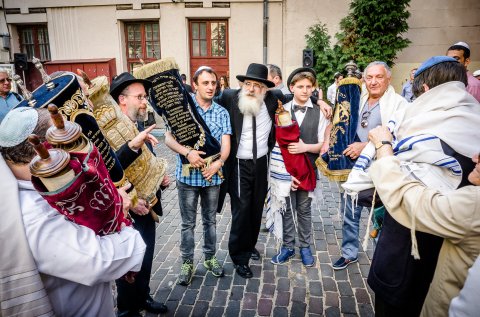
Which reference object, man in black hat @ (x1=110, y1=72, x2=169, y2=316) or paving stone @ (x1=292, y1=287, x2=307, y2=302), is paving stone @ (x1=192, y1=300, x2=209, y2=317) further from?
paving stone @ (x1=292, y1=287, x2=307, y2=302)

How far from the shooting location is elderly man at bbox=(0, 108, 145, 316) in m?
1.23

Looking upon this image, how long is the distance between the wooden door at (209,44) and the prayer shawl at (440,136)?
12136 mm

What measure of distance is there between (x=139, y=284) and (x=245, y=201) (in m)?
1.36

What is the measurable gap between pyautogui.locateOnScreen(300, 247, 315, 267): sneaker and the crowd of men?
2.36 ft

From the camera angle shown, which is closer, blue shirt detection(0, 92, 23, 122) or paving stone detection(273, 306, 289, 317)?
paving stone detection(273, 306, 289, 317)

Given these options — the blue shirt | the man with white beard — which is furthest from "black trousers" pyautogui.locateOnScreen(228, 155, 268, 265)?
the blue shirt

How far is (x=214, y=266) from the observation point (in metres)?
3.43

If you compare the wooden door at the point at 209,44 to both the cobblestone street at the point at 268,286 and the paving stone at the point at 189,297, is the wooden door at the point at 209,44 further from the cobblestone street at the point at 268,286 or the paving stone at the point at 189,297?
the paving stone at the point at 189,297

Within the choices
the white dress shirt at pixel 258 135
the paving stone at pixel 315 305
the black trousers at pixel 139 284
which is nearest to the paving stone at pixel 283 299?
the paving stone at pixel 315 305

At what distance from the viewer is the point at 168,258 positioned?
3.81 meters

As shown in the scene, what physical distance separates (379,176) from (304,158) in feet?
5.81

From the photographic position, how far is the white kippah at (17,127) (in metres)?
1.31

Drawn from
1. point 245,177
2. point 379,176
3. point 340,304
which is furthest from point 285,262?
point 379,176

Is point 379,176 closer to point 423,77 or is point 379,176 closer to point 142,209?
point 423,77
